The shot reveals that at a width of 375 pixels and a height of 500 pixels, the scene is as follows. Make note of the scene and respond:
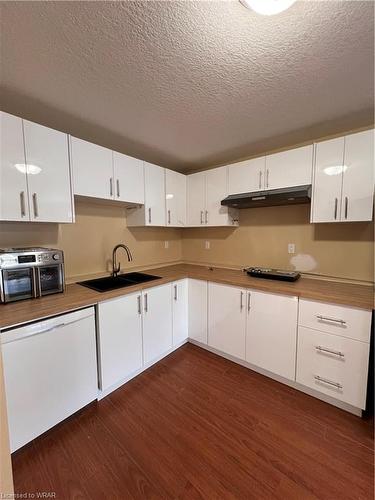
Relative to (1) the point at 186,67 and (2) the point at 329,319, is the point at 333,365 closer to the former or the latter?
(2) the point at 329,319

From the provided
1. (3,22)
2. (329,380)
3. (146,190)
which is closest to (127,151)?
(146,190)

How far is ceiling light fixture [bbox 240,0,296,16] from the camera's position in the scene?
85 cm

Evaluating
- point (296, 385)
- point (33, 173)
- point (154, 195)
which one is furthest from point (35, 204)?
point (296, 385)

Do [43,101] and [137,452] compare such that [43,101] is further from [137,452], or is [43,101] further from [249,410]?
[249,410]

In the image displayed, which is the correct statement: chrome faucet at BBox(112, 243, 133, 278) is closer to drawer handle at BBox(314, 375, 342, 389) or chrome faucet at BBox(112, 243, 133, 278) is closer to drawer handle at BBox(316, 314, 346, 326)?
drawer handle at BBox(316, 314, 346, 326)

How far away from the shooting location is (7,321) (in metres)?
1.20

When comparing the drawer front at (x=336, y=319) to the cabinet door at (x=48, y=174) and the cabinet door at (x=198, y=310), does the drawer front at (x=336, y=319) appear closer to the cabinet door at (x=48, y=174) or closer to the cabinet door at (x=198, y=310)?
the cabinet door at (x=198, y=310)

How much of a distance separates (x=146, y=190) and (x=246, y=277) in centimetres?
146

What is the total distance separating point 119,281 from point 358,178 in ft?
7.90

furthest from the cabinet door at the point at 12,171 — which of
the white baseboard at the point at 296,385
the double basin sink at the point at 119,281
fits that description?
the white baseboard at the point at 296,385

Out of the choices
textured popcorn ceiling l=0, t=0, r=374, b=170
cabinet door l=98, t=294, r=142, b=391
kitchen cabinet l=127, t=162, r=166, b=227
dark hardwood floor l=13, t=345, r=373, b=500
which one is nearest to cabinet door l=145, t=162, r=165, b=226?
kitchen cabinet l=127, t=162, r=166, b=227

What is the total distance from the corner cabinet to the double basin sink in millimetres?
704

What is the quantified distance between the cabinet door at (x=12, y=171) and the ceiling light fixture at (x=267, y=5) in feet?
4.94

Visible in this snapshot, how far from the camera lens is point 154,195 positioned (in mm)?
2461
